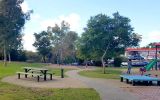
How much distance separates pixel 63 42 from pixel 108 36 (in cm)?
3726

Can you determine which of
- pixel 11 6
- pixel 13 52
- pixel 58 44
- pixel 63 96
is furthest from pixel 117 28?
pixel 58 44

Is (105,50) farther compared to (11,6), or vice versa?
(11,6)

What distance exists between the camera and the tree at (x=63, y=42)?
2857 inches

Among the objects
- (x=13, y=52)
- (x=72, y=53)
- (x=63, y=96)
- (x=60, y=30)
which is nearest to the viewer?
(x=63, y=96)

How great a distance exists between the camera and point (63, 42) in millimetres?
75375

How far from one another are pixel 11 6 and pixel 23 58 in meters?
16.2

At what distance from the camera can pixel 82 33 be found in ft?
134

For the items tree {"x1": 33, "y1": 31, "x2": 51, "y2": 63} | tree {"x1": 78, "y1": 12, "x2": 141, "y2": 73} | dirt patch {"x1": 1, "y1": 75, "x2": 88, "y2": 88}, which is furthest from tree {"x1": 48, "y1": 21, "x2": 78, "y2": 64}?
dirt patch {"x1": 1, "y1": 75, "x2": 88, "y2": 88}

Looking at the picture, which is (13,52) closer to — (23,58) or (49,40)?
(23,58)

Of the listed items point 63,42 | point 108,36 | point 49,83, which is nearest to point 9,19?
point 108,36

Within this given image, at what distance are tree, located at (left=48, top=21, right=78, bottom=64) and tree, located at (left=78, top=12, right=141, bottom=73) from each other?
3073cm

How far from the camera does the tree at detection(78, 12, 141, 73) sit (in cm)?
3878

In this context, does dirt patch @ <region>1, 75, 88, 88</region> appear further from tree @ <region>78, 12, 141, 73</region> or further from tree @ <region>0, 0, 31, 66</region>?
tree @ <region>0, 0, 31, 66</region>

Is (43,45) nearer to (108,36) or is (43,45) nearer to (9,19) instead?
(9,19)
